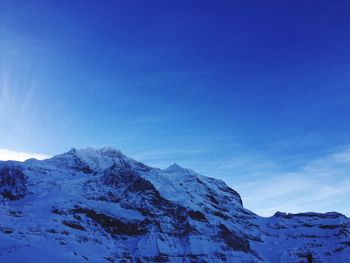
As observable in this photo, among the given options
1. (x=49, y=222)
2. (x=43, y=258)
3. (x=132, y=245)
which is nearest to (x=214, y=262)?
(x=132, y=245)

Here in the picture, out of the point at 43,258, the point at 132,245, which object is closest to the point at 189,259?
the point at 132,245

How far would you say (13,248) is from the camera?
120438mm

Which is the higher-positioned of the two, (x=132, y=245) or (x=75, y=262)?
(x=132, y=245)

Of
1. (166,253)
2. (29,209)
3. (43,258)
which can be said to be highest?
(29,209)

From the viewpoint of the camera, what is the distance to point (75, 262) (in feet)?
420

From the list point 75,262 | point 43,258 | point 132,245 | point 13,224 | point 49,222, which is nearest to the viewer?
point 43,258

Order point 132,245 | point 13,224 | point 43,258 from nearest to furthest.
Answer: point 43,258 < point 13,224 < point 132,245

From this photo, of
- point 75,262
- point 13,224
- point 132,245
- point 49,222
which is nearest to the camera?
point 75,262

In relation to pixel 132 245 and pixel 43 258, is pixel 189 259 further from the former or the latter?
pixel 43 258

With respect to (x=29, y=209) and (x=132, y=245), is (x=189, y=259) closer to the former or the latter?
(x=132, y=245)

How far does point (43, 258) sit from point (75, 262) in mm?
13286

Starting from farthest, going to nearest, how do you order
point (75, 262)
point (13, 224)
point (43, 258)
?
point (13, 224) → point (75, 262) → point (43, 258)

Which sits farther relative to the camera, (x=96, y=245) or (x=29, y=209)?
(x=29, y=209)

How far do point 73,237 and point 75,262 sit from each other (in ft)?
173
